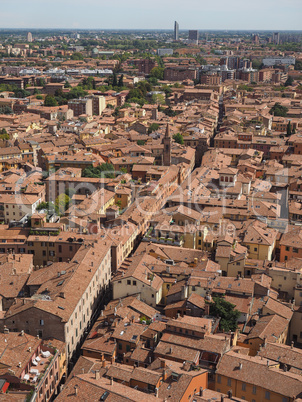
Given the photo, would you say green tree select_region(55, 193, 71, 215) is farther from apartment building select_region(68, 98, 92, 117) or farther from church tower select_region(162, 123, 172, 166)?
apartment building select_region(68, 98, 92, 117)

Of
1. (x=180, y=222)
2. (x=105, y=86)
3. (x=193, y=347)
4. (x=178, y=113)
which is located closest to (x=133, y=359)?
(x=193, y=347)

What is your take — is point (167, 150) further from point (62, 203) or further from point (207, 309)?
point (207, 309)

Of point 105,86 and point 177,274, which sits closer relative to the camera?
point 177,274

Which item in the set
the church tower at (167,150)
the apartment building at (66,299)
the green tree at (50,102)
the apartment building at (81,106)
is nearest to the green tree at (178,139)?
the church tower at (167,150)

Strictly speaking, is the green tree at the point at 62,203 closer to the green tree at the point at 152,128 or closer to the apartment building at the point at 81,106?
the green tree at the point at 152,128

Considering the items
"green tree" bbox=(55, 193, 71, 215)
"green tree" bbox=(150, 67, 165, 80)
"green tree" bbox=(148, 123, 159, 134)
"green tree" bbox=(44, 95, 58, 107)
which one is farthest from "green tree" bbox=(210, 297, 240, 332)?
"green tree" bbox=(150, 67, 165, 80)

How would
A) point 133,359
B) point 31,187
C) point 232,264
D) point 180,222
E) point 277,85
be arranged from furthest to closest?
1. point 277,85
2. point 31,187
3. point 180,222
4. point 232,264
5. point 133,359

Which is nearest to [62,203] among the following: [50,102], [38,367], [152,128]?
[38,367]

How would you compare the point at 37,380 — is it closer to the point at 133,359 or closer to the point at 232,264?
the point at 133,359
